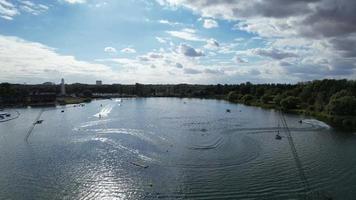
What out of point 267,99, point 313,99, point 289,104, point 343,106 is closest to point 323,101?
point 313,99

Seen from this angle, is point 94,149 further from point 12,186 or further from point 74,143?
point 12,186

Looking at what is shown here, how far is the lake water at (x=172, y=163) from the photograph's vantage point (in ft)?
85.8

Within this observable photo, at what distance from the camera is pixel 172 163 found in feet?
109

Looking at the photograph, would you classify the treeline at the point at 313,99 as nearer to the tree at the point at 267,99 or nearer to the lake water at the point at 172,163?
the tree at the point at 267,99

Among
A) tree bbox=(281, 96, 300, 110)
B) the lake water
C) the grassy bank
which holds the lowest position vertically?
the lake water

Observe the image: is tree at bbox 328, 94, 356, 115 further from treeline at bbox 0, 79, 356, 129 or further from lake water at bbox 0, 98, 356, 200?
lake water at bbox 0, 98, 356, 200

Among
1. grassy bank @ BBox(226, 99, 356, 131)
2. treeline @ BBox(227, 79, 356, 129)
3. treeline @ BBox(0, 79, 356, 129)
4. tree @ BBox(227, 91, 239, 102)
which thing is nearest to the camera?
grassy bank @ BBox(226, 99, 356, 131)

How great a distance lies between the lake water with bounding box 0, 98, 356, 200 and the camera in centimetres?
2614

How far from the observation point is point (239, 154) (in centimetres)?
3712

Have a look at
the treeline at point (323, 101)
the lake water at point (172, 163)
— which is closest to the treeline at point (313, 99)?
the treeline at point (323, 101)

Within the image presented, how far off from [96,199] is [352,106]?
56736mm

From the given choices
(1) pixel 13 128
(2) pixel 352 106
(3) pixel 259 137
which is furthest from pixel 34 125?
(2) pixel 352 106

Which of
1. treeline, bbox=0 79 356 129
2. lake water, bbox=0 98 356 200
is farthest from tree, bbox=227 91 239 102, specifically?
lake water, bbox=0 98 356 200

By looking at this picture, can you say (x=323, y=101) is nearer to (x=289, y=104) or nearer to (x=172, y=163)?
(x=289, y=104)
